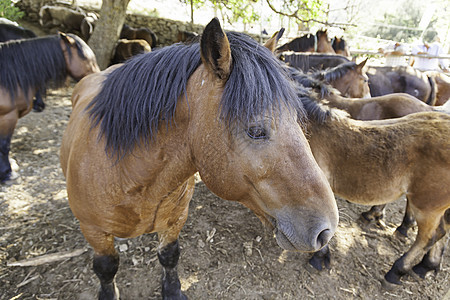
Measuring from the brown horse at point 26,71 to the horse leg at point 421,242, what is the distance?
5129mm

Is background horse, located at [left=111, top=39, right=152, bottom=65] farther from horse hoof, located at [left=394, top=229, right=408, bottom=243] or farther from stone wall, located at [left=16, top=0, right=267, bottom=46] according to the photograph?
horse hoof, located at [left=394, top=229, right=408, bottom=243]

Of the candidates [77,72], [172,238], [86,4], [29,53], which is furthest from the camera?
[86,4]

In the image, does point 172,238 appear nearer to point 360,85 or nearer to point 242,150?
point 242,150

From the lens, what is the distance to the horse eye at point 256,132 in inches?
40.8

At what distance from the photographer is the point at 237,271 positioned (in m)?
2.67

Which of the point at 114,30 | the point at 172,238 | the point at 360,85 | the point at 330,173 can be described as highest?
the point at 114,30

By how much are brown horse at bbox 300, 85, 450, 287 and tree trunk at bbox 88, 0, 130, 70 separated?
5260 mm

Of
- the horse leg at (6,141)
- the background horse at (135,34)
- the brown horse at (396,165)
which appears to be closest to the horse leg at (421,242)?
the brown horse at (396,165)

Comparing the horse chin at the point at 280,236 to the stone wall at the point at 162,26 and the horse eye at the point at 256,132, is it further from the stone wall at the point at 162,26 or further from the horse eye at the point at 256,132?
the stone wall at the point at 162,26

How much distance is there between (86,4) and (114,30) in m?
6.80

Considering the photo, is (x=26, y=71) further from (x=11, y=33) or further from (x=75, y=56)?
(x=11, y=33)

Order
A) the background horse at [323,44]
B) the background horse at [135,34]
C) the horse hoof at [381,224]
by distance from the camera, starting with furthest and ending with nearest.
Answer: the background horse at [135,34] < the background horse at [323,44] < the horse hoof at [381,224]

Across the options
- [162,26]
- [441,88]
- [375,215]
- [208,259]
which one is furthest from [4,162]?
[162,26]

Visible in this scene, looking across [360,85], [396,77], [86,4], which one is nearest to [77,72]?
[360,85]
